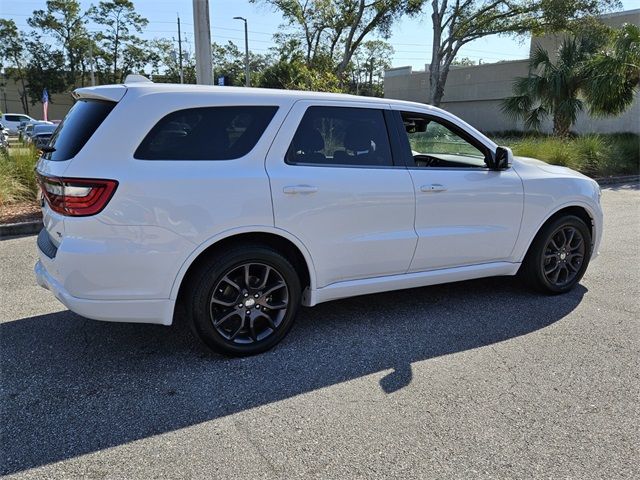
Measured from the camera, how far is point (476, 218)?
4.36m

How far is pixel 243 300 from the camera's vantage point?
358 centimetres

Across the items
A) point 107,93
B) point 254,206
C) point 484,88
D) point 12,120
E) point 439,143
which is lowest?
point 254,206

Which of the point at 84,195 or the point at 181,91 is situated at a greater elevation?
the point at 181,91

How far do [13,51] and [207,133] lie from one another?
6104 cm

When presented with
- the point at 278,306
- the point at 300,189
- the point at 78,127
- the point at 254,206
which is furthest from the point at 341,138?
the point at 78,127

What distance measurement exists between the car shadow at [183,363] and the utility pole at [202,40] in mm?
6239

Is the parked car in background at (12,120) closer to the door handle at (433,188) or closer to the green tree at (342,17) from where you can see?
the green tree at (342,17)

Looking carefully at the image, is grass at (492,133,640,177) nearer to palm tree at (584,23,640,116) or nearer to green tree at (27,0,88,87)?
palm tree at (584,23,640,116)

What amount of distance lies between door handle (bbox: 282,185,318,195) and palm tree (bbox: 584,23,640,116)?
47.4 feet

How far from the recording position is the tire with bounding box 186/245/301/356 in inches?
134

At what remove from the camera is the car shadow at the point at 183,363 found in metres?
2.86

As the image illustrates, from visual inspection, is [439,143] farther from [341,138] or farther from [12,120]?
[12,120]

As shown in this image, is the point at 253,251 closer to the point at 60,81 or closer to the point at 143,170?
the point at 143,170

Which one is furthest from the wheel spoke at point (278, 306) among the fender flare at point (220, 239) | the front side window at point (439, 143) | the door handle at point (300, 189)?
the front side window at point (439, 143)
